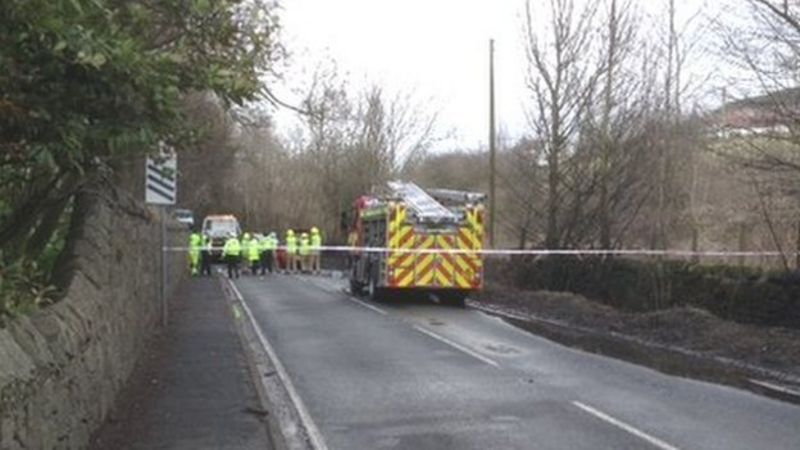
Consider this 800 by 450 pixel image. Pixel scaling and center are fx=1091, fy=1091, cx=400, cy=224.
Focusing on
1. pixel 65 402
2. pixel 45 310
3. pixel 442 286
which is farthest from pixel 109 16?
pixel 442 286

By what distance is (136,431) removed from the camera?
29.8 ft

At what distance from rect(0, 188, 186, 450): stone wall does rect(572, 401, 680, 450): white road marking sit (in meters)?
4.64

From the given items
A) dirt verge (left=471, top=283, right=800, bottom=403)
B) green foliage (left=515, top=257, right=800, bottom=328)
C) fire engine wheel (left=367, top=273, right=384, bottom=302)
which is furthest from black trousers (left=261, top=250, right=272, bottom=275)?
dirt verge (left=471, top=283, right=800, bottom=403)

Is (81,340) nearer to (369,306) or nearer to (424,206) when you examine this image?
(369,306)

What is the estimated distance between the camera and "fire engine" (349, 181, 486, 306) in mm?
26219

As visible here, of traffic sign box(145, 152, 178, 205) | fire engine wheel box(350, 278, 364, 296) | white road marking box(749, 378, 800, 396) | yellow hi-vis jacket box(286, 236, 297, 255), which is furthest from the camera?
yellow hi-vis jacket box(286, 236, 297, 255)

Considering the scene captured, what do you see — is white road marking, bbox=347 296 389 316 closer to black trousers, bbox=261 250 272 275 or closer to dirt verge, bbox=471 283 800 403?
dirt verge, bbox=471 283 800 403

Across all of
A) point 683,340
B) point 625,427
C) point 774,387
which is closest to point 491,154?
point 683,340

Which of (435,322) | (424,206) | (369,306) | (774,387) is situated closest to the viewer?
(774,387)

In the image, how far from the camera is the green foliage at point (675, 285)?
1823cm

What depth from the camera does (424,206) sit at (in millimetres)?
27250

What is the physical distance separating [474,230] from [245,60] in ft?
52.2

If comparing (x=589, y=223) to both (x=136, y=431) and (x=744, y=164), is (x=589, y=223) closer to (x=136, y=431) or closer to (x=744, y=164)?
(x=744, y=164)

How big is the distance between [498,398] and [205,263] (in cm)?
3207
